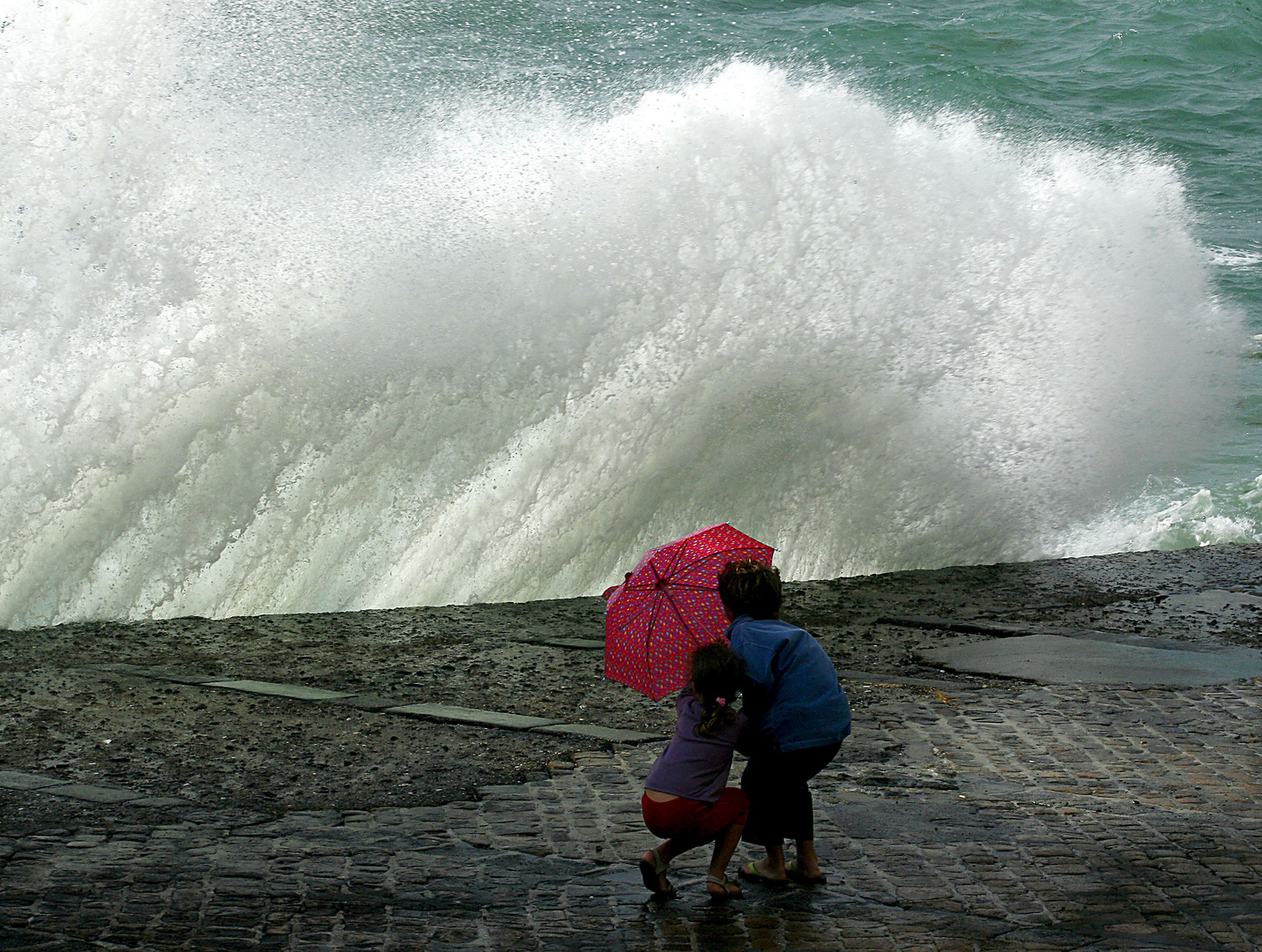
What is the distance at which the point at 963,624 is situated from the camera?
329 inches

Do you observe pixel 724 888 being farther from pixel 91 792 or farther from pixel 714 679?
pixel 91 792

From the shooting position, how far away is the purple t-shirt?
408 centimetres

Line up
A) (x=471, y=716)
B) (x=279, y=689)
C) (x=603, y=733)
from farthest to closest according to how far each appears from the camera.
A: (x=279, y=689), (x=471, y=716), (x=603, y=733)

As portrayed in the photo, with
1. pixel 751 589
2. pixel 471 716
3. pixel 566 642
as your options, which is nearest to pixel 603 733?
pixel 471 716

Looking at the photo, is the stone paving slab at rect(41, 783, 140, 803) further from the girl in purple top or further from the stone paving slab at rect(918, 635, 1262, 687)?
the stone paving slab at rect(918, 635, 1262, 687)

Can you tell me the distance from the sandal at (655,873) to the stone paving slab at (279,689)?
3.00m

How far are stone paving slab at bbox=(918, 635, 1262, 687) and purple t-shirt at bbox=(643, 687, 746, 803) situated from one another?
3.40 m

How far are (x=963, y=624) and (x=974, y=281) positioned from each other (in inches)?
137

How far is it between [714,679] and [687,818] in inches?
17.2

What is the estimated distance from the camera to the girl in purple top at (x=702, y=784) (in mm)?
4039

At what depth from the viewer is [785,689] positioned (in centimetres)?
418

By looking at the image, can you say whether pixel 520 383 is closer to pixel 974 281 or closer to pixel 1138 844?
pixel 974 281

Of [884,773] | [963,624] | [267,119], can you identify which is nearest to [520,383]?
[267,119]

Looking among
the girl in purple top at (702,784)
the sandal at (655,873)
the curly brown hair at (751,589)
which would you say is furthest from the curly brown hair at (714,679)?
the sandal at (655,873)
